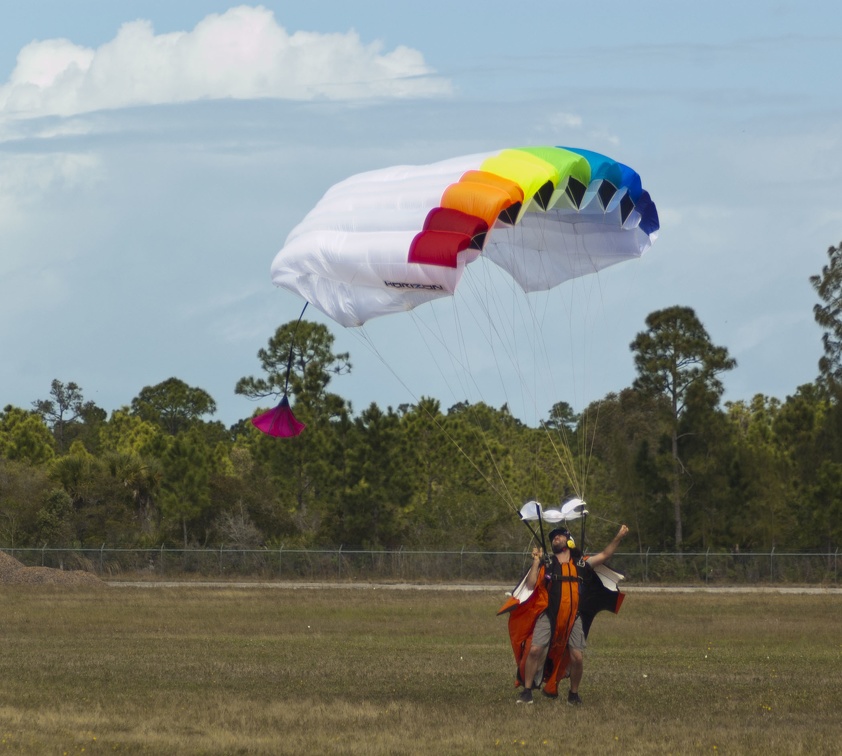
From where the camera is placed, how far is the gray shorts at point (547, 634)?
Result: 12797mm

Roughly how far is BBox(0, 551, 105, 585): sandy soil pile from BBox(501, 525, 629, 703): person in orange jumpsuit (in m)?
25.0

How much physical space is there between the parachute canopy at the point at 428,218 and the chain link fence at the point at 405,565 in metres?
26.9

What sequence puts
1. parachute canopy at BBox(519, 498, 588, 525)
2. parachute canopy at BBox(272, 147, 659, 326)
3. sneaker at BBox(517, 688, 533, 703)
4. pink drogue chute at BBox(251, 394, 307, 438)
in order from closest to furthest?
parachute canopy at BBox(519, 498, 588, 525)
sneaker at BBox(517, 688, 533, 703)
parachute canopy at BBox(272, 147, 659, 326)
pink drogue chute at BBox(251, 394, 307, 438)

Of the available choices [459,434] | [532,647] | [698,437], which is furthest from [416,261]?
[459,434]

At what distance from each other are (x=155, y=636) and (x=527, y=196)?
1147 centimetres

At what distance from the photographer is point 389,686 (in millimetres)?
14219

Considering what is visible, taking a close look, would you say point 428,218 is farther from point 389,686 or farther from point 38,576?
point 38,576

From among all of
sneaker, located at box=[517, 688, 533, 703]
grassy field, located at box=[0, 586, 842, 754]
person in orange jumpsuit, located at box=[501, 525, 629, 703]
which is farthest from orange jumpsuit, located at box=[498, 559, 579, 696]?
grassy field, located at box=[0, 586, 842, 754]

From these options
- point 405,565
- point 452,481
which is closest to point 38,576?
point 405,565

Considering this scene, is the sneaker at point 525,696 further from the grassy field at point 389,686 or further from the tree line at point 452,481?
the tree line at point 452,481

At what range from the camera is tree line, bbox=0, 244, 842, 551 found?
147ft

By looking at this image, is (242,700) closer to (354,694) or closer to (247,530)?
(354,694)

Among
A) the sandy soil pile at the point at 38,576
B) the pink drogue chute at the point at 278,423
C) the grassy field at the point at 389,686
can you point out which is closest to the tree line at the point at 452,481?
the sandy soil pile at the point at 38,576

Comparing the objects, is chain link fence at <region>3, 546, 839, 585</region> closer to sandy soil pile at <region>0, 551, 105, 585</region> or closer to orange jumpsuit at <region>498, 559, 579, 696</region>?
sandy soil pile at <region>0, 551, 105, 585</region>
